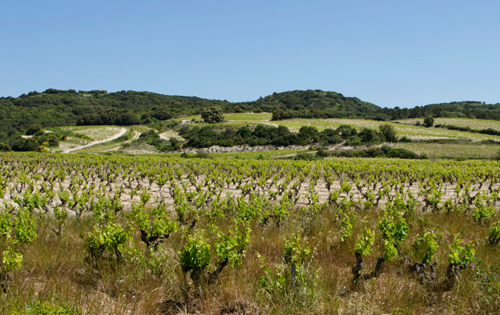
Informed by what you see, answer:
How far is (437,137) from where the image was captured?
66188 millimetres

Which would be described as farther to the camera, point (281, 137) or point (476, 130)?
point (476, 130)

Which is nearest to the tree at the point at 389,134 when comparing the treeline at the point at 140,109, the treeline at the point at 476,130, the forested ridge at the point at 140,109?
the treeline at the point at 476,130

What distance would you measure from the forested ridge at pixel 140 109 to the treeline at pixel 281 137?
88.5ft

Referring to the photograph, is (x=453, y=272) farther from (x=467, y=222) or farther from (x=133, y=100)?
(x=133, y=100)

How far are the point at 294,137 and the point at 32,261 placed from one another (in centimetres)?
6052

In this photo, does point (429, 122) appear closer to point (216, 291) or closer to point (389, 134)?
point (389, 134)

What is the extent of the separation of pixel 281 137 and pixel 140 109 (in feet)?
288

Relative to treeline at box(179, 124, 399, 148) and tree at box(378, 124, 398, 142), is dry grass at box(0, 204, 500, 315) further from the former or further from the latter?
tree at box(378, 124, 398, 142)

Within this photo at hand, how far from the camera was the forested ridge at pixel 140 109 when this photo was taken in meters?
94.7

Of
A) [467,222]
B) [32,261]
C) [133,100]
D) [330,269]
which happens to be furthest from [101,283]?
[133,100]

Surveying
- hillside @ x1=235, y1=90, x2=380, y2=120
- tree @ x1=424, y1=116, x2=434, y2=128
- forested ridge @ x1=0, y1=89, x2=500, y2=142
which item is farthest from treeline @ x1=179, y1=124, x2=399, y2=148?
hillside @ x1=235, y1=90, x2=380, y2=120

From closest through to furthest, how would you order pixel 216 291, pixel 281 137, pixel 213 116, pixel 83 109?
pixel 216 291, pixel 281 137, pixel 213 116, pixel 83 109

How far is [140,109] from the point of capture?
131 meters

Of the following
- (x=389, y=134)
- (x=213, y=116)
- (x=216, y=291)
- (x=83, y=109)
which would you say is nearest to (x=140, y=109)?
(x=83, y=109)
